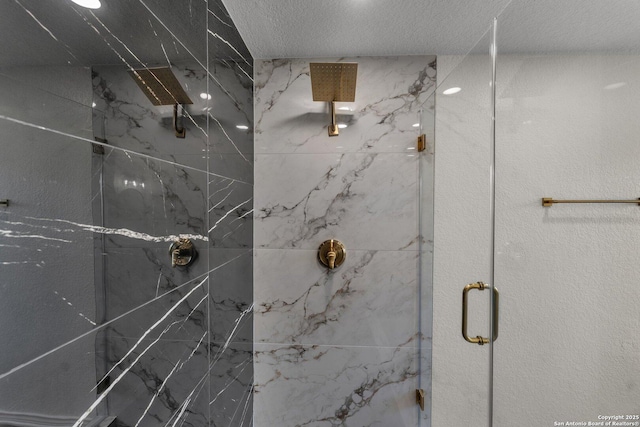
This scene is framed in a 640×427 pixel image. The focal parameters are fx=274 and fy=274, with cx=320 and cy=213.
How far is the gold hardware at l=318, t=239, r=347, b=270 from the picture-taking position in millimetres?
1399

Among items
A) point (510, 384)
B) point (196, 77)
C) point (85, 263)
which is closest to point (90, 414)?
point (85, 263)

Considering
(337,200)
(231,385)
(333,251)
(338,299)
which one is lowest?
(231,385)

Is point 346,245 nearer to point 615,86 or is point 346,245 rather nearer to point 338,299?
point 338,299

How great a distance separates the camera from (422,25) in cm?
118

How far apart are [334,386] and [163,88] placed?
4.92 feet

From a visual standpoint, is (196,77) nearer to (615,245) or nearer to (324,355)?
(615,245)

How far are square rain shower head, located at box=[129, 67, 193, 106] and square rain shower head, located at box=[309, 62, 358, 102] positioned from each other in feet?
1.84

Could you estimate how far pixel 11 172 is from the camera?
0.34 metres

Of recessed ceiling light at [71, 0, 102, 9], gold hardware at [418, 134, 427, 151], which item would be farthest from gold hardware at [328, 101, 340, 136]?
recessed ceiling light at [71, 0, 102, 9]

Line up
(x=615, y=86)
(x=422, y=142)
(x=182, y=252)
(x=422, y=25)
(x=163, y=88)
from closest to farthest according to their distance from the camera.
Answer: (x=615, y=86) < (x=163, y=88) < (x=182, y=252) < (x=422, y=25) < (x=422, y=142)

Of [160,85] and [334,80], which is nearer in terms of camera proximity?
[160,85]

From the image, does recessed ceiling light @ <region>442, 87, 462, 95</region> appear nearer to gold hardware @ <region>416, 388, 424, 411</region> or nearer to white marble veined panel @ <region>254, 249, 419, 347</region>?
white marble veined panel @ <region>254, 249, 419, 347</region>

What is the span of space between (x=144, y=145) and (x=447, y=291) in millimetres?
1235

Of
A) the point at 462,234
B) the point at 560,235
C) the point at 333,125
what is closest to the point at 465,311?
the point at 462,234
